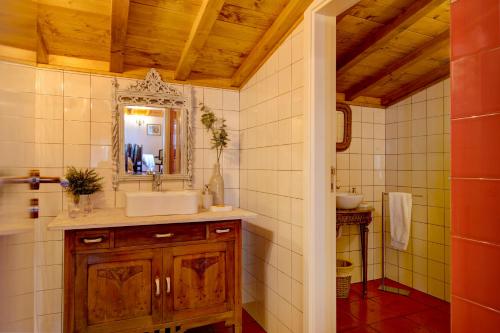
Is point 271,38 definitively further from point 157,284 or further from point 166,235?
point 157,284

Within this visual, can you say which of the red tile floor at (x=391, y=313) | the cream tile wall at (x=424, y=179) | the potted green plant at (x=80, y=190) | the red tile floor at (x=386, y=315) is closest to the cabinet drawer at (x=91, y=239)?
the potted green plant at (x=80, y=190)

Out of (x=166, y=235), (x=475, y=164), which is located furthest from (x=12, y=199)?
(x=166, y=235)

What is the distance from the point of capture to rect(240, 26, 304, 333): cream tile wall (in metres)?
1.98

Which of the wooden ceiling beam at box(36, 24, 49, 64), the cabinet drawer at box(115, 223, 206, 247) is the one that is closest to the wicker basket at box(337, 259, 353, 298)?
the cabinet drawer at box(115, 223, 206, 247)

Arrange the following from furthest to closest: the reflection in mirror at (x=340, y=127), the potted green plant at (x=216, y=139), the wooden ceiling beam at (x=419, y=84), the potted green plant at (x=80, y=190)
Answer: the reflection in mirror at (x=340, y=127)
the wooden ceiling beam at (x=419, y=84)
the potted green plant at (x=216, y=139)
the potted green plant at (x=80, y=190)

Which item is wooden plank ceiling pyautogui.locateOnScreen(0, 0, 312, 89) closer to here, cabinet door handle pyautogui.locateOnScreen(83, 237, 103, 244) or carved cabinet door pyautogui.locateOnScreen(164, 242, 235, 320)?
cabinet door handle pyautogui.locateOnScreen(83, 237, 103, 244)

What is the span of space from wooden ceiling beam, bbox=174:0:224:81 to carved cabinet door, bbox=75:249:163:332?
132cm

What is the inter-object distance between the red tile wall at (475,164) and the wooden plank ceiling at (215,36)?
1267 mm

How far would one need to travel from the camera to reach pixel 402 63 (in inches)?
102

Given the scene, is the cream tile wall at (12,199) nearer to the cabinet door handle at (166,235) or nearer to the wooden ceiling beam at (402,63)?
the cabinet door handle at (166,235)

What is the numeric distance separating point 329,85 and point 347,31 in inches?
25.6

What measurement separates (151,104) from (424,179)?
258 centimetres

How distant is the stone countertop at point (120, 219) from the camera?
1.70 m

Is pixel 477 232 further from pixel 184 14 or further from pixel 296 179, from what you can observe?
pixel 184 14
